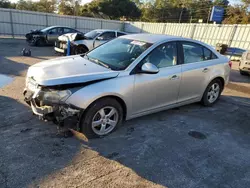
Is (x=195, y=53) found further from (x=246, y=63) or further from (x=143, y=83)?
(x=246, y=63)

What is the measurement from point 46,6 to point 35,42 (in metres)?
31.1

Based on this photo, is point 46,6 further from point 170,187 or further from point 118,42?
point 170,187

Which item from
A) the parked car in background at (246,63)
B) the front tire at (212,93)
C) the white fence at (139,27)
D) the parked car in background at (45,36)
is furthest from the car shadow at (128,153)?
the white fence at (139,27)

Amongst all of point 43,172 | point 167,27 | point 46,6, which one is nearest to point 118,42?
point 43,172

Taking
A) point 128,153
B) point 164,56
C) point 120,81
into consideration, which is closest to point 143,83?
point 120,81

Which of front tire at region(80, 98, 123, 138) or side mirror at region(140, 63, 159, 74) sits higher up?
side mirror at region(140, 63, 159, 74)

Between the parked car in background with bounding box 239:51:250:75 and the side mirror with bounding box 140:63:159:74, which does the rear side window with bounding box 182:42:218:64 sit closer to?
the side mirror with bounding box 140:63:159:74

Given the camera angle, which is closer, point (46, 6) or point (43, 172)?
point (43, 172)

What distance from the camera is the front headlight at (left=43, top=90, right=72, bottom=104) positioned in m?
3.00

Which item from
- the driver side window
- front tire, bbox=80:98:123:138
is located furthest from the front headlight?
the driver side window

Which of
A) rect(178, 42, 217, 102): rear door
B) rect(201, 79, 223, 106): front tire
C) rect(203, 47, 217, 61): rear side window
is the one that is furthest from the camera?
rect(201, 79, 223, 106): front tire

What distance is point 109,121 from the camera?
11.5 ft

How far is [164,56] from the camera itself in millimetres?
4008

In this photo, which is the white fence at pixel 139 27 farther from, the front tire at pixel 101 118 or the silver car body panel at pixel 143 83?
the front tire at pixel 101 118
